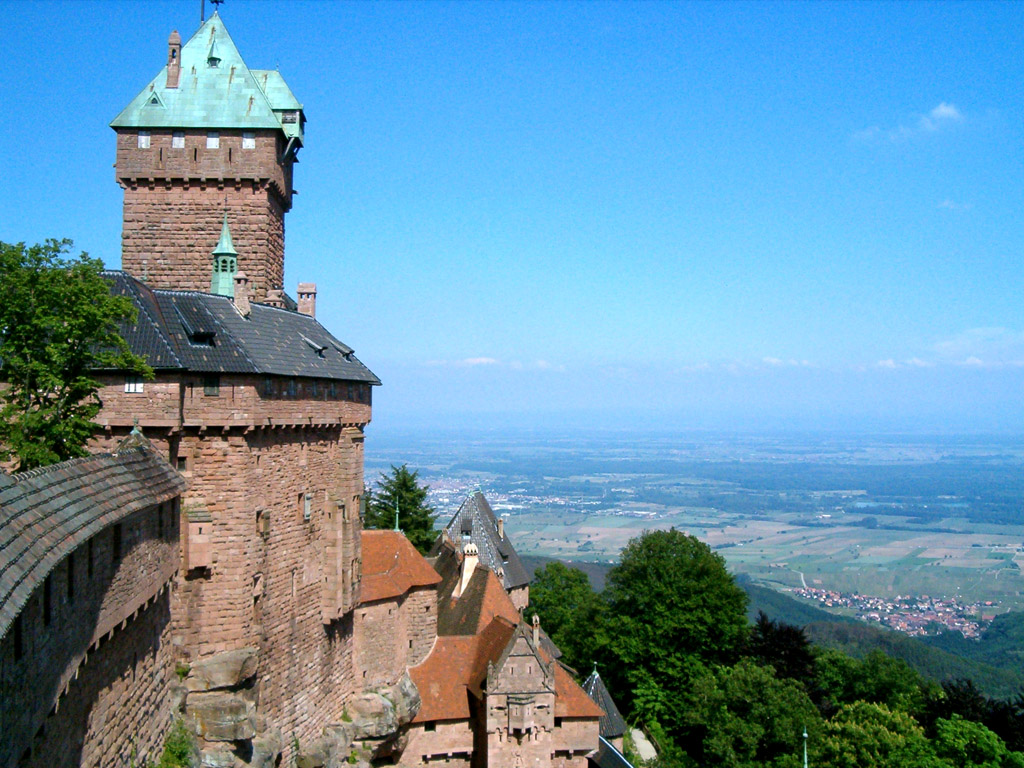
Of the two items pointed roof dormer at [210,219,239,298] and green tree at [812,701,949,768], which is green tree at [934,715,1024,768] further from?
pointed roof dormer at [210,219,239,298]

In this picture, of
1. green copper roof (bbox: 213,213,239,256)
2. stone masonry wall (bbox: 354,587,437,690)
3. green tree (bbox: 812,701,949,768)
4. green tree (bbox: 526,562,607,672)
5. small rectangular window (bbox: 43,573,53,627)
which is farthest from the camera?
green tree (bbox: 526,562,607,672)

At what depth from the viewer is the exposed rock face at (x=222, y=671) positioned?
1991cm

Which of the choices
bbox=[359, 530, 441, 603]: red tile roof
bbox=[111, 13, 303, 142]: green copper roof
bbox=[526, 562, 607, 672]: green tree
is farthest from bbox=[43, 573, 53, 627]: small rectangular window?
bbox=[526, 562, 607, 672]: green tree

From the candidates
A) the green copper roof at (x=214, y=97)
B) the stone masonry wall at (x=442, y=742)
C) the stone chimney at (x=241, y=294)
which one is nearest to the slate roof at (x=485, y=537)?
the stone masonry wall at (x=442, y=742)

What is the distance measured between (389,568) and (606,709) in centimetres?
1380

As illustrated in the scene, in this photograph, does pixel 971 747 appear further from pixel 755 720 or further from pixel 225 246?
pixel 225 246

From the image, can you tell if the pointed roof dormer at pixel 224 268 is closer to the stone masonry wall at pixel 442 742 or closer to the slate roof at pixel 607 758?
the stone masonry wall at pixel 442 742

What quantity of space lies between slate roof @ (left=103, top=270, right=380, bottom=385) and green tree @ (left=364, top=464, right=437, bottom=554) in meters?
27.0

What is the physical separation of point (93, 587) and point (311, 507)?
12737mm

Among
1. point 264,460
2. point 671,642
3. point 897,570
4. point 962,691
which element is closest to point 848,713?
point 962,691

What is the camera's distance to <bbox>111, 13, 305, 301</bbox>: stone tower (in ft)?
94.3

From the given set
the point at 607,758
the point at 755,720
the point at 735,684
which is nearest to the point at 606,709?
the point at 607,758

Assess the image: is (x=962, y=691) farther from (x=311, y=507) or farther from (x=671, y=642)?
(x=311, y=507)

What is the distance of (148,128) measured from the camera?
94.0 ft
